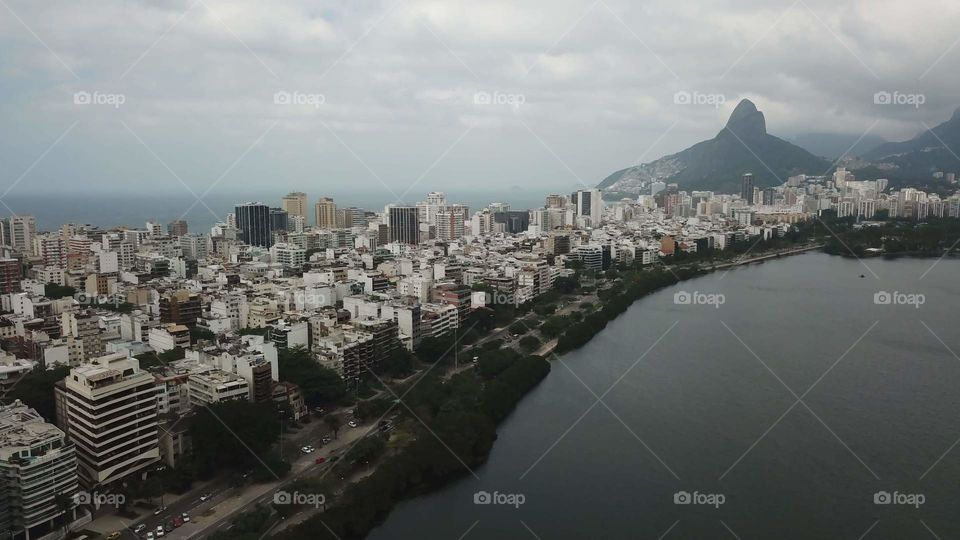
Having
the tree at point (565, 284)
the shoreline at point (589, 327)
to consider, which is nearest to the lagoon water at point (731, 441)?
the shoreline at point (589, 327)

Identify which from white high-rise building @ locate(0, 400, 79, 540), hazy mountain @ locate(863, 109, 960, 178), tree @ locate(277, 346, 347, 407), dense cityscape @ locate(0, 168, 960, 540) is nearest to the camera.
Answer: white high-rise building @ locate(0, 400, 79, 540)

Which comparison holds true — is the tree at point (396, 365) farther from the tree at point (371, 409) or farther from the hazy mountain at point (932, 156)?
the hazy mountain at point (932, 156)

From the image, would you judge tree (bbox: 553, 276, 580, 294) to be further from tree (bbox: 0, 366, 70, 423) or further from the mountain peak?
the mountain peak

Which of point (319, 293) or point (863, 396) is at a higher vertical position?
point (319, 293)

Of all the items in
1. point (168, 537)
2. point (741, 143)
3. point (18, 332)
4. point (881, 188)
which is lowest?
point (168, 537)

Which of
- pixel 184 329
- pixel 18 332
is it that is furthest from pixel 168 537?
pixel 18 332

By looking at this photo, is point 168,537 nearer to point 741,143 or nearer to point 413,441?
point 413,441

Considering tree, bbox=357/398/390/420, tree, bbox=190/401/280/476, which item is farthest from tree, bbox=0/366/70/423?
tree, bbox=357/398/390/420
